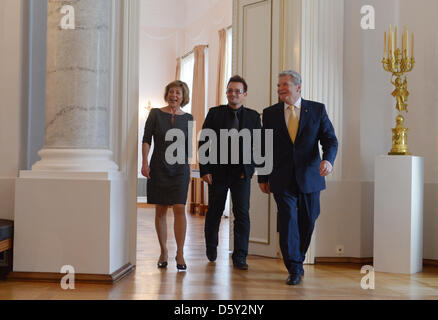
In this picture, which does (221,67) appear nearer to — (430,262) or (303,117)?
(430,262)

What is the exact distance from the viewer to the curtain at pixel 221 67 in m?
10.9

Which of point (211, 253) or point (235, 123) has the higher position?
point (235, 123)

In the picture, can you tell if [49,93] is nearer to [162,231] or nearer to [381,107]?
[162,231]

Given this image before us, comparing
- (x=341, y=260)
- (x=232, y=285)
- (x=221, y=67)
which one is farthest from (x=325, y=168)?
(x=221, y=67)

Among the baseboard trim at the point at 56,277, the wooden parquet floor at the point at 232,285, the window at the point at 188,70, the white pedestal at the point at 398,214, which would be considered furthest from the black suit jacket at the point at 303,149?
the window at the point at 188,70

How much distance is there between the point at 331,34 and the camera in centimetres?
569

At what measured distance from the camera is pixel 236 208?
524 centimetres

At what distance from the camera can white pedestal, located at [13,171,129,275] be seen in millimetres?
4188

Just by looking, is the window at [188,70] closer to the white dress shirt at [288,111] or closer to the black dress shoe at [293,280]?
the white dress shirt at [288,111]

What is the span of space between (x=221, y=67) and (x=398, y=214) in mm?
6532

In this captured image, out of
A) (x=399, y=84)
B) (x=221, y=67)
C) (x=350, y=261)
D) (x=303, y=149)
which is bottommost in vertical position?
(x=350, y=261)

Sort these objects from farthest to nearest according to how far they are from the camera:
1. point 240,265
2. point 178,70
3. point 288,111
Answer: point 178,70
point 240,265
point 288,111

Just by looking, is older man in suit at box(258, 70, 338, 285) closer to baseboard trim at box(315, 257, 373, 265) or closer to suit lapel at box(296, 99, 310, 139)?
suit lapel at box(296, 99, 310, 139)

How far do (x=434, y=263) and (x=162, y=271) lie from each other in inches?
105
